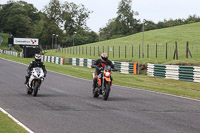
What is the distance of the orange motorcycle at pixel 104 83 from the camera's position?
13477 mm

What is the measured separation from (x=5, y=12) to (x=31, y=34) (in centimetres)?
3084

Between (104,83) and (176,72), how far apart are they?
12598 mm

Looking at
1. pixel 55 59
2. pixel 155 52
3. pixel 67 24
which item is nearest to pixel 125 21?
pixel 67 24

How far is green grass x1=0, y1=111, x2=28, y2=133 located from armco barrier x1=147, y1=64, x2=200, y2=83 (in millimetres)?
16235

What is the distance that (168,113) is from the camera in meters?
10.6

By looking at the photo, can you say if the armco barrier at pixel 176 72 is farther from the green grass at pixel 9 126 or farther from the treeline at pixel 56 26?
the treeline at pixel 56 26

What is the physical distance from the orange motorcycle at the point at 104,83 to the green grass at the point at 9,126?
4.92 metres

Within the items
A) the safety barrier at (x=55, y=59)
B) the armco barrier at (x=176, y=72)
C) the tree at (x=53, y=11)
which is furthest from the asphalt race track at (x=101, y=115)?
the tree at (x=53, y=11)

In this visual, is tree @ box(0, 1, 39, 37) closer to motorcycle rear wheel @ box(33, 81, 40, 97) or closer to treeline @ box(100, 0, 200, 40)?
treeline @ box(100, 0, 200, 40)

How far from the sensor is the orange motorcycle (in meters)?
13.5

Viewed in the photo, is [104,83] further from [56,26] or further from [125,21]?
[125,21]

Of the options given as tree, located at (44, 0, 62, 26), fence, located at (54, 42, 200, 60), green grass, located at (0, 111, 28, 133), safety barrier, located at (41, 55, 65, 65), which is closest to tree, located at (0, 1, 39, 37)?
tree, located at (44, 0, 62, 26)

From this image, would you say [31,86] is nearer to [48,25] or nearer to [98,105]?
[98,105]

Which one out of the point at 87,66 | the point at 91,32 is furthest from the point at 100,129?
the point at 91,32
